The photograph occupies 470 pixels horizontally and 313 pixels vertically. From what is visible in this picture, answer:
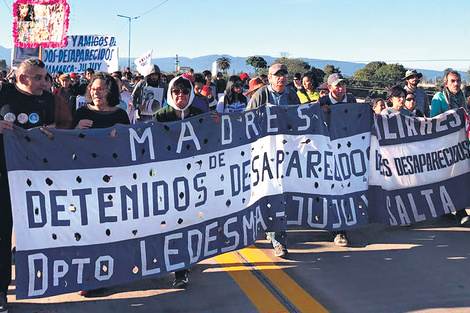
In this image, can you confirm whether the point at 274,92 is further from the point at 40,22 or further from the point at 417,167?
the point at 40,22

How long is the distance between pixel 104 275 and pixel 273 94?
2830mm

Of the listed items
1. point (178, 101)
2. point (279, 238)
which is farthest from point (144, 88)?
point (279, 238)

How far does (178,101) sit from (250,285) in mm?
1826

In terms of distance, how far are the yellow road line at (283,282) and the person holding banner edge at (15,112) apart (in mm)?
2279

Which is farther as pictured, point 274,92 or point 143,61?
point 143,61

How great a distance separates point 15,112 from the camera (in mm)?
3887

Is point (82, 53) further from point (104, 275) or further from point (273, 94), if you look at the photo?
point (104, 275)

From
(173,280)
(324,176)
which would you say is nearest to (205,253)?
(173,280)

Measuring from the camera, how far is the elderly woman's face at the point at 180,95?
457 centimetres

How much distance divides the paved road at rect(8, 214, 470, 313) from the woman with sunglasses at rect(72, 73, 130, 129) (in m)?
1.49

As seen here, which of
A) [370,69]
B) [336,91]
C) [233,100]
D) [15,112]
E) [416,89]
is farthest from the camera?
[370,69]

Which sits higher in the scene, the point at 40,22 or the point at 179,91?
the point at 40,22

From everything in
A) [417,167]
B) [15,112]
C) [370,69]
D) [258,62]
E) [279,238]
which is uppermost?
[370,69]

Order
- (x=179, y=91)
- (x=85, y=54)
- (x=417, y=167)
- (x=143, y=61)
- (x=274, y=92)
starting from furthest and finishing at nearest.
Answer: (x=143, y=61) → (x=85, y=54) → (x=417, y=167) → (x=274, y=92) → (x=179, y=91)
